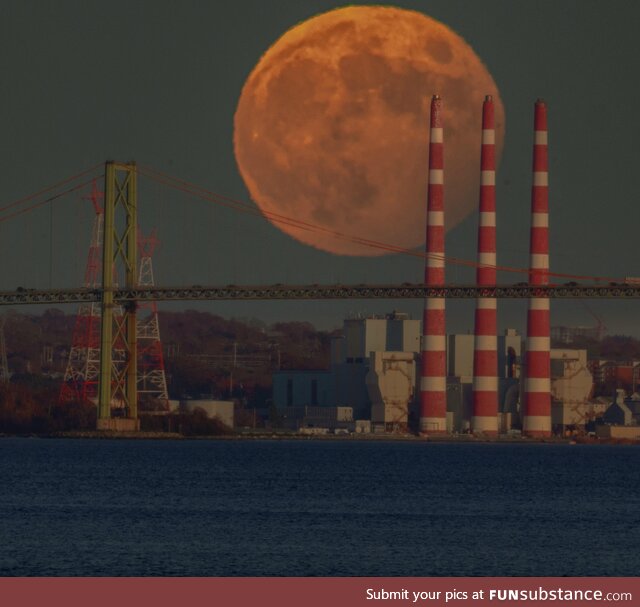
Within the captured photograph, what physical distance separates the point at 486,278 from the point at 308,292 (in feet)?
25.1

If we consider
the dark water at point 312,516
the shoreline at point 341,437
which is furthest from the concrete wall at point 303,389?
the dark water at point 312,516

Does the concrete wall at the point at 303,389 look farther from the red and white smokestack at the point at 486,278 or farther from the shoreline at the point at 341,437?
the red and white smokestack at the point at 486,278

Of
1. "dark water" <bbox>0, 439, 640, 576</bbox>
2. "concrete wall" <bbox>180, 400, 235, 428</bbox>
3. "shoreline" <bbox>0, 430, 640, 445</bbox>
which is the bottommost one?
"dark water" <bbox>0, 439, 640, 576</bbox>

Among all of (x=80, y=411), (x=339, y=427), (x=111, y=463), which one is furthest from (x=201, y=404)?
(x=111, y=463)

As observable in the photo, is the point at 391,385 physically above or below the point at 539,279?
below

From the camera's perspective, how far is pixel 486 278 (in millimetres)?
77562

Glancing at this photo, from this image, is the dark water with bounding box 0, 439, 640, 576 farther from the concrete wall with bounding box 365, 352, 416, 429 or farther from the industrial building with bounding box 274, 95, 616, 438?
the concrete wall with bounding box 365, 352, 416, 429

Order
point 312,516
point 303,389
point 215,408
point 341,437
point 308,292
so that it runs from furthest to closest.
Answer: point 303,389 < point 215,408 < point 341,437 < point 308,292 < point 312,516

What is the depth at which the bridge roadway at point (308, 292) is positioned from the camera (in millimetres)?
73312

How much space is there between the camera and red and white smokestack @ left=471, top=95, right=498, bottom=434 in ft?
256

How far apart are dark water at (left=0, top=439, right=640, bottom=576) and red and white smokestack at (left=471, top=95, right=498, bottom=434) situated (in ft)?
31.2

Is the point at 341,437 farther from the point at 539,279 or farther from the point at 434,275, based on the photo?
the point at 539,279

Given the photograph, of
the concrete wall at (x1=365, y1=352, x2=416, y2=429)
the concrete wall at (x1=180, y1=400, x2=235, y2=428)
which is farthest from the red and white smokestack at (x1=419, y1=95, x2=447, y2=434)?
the concrete wall at (x1=180, y1=400, x2=235, y2=428)

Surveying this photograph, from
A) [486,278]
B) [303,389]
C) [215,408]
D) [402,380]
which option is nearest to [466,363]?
[402,380]
